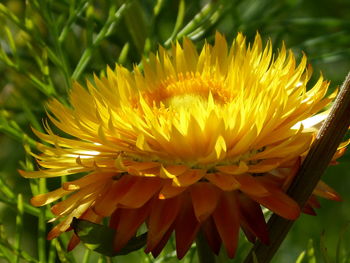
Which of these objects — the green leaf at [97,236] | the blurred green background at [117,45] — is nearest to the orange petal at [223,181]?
the green leaf at [97,236]

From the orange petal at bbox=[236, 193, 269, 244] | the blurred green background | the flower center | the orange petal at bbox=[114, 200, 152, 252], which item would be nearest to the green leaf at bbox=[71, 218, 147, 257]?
the orange petal at bbox=[114, 200, 152, 252]

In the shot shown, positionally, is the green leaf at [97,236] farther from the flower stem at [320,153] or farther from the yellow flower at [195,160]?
the flower stem at [320,153]

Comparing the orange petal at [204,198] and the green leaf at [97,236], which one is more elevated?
the orange petal at [204,198]

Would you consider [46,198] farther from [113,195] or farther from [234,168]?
[234,168]

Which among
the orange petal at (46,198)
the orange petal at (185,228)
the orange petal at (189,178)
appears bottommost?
the orange petal at (185,228)

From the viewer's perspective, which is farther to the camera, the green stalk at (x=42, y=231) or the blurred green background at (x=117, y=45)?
the blurred green background at (x=117, y=45)

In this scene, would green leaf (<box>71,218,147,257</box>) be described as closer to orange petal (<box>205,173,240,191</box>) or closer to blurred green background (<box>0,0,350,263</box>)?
orange petal (<box>205,173,240,191</box>)

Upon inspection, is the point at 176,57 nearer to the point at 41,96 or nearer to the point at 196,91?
the point at 196,91
